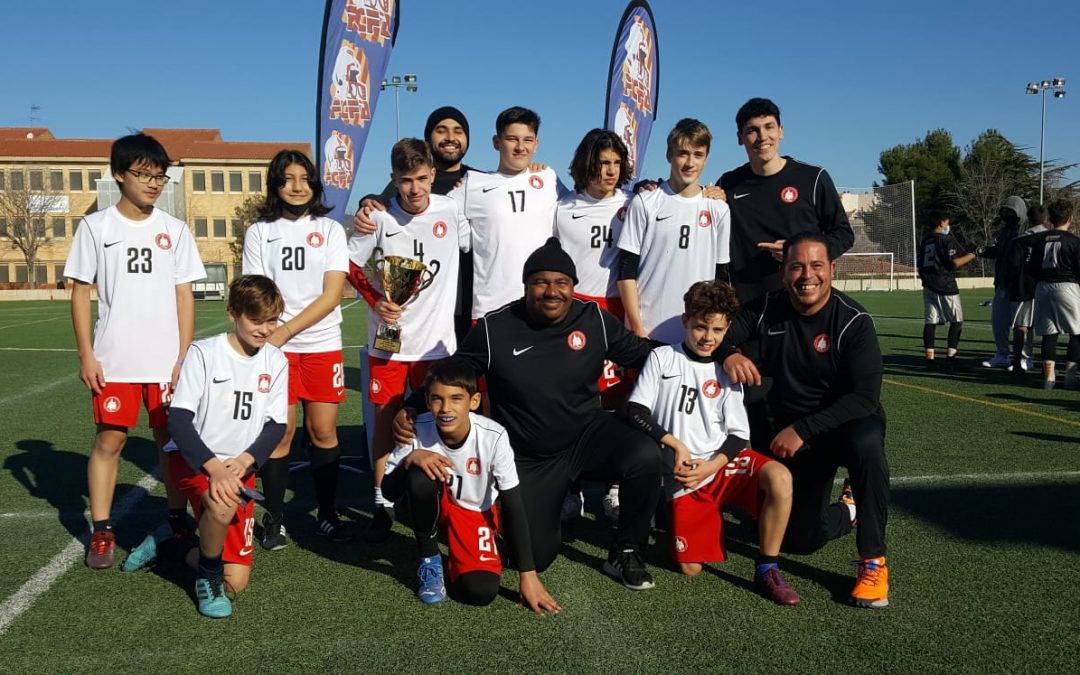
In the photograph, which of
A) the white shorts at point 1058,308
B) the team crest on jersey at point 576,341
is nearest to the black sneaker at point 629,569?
the team crest on jersey at point 576,341

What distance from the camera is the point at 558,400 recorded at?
3.95 meters

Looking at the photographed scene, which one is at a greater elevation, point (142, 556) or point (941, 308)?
point (941, 308)

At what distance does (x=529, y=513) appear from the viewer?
3.80m

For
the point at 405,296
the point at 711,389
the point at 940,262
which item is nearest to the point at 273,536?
the point at 405,296

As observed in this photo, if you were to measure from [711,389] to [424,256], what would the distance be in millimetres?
A: 1655

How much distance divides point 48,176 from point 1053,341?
6581 cm

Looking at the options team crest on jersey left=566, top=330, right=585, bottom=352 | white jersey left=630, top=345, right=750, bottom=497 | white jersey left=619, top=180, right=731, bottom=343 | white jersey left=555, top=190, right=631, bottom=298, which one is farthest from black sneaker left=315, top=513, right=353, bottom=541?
white jersey left=619, top=180, right=731, bottom=343

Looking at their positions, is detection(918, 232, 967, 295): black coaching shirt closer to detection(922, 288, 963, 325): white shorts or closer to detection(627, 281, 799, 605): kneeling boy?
detection(922, 288, 963, 325): white shorts

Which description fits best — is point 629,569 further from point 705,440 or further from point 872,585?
point 872,585

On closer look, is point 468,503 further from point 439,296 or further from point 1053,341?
point 1053,341

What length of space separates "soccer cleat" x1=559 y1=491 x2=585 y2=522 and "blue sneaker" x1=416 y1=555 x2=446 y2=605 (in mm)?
1142

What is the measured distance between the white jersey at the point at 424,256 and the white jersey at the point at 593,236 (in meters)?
0.64

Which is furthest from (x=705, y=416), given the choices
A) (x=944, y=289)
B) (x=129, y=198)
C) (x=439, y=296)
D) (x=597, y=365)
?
(x=944, y=289)

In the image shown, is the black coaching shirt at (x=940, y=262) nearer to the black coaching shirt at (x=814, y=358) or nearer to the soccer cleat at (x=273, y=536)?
the black coaching shirt at (x=814, y=358)
